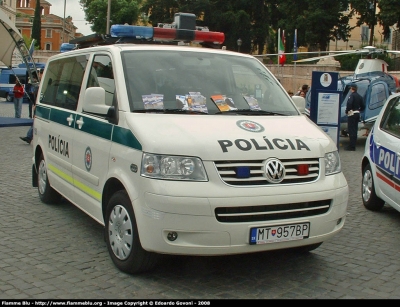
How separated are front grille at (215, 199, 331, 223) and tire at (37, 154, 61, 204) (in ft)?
11.9

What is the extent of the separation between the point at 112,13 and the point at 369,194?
2921 inches

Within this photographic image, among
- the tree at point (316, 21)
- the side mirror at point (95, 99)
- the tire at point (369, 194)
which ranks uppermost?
the tree at point (316, 21)

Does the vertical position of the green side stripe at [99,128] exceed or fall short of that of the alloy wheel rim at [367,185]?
it exceeds it

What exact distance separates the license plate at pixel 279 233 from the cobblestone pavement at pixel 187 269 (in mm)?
406

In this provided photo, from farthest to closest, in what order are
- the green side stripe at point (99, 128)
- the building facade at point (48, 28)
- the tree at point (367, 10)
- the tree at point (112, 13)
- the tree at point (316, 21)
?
the building facade at point (48, 28)
the tree at point (112, 13)
the tree at point (316, 21)
the tree at point (367, 10)
the green side stripe at point (99, 128)

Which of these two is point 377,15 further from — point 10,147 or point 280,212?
point 280,212

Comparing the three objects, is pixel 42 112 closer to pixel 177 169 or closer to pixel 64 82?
pixel 64 82

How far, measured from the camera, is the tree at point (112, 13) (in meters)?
76.5

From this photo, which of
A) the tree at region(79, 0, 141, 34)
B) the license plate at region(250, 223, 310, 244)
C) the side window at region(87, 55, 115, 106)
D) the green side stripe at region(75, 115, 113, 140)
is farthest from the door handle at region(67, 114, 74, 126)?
the tree at region(79, 0, 141, 34)

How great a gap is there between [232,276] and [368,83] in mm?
14801

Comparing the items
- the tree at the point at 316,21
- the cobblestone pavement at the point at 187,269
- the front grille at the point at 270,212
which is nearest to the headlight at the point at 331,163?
the front grille at the point at 270,212

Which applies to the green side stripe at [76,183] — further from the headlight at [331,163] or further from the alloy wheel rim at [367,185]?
the alloy wheel rim at [367,185]

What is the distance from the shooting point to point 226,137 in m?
4.64

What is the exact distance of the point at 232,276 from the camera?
4.93m
